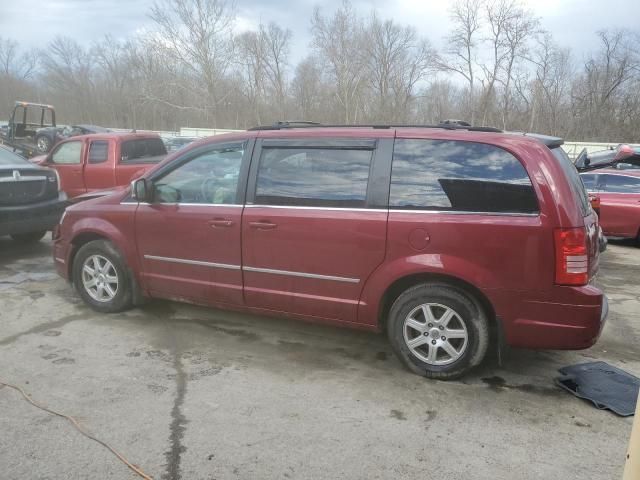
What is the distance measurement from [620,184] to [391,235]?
312 inches

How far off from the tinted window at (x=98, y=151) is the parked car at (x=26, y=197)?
2286 millimetres

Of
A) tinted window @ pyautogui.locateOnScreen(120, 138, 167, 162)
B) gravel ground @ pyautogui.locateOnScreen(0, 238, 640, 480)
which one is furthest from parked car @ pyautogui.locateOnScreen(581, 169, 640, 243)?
tinted window @ pyautogui.locateOnScreen(120, 138, 167, 162)

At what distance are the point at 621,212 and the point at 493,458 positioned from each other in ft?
26.6

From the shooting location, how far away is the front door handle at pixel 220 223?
4.24 m

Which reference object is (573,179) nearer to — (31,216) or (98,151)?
(31,216)

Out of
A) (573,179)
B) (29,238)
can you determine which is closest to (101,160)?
(29,238)

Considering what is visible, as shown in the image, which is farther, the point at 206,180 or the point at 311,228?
the point at 206,180

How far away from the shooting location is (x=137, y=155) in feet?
33.6

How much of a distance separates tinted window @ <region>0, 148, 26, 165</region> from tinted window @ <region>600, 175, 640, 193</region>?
9948 mm

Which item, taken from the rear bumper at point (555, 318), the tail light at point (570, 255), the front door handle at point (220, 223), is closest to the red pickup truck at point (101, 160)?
the front door handle at point (220, 223)

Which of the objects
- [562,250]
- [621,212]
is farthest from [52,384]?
[621,212]

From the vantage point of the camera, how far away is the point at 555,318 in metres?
3.38

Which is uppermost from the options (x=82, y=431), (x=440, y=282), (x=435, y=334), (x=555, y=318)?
(x=440, y=282)

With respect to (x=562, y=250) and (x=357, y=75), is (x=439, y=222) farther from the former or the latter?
(x=357, y=75)
